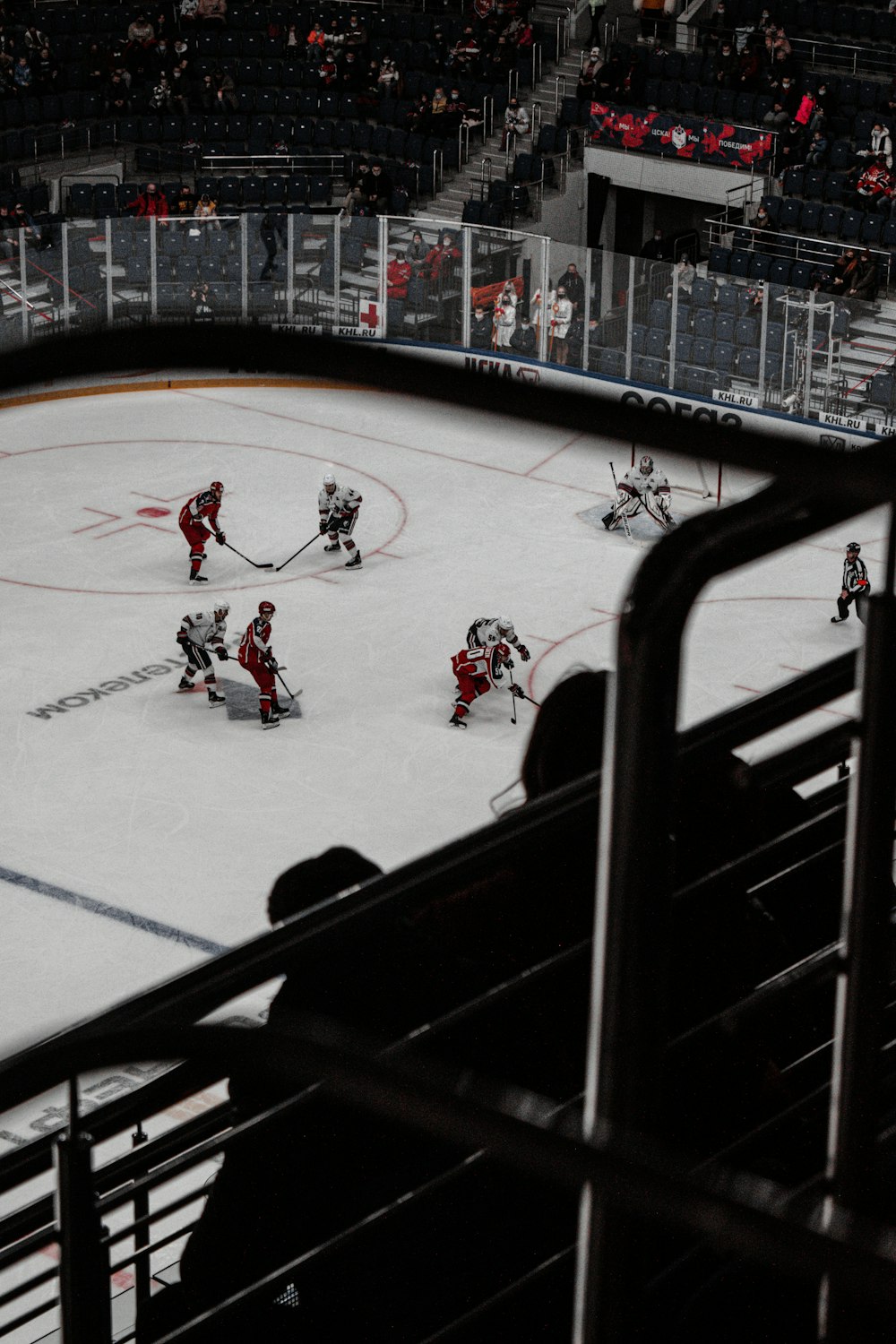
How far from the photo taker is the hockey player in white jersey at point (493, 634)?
49.3 feet

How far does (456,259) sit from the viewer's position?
2252 centimetres

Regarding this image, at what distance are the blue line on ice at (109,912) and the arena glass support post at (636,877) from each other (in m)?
10.2

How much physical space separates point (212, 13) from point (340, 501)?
13633 millimetres

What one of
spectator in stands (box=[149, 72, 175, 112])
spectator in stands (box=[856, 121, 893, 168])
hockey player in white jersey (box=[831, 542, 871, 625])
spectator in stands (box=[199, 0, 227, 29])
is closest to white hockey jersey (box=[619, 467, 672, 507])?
hockey player in white jersey (box=[831, 542, 871, 625])

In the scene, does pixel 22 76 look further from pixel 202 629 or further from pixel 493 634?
pixel 493 634

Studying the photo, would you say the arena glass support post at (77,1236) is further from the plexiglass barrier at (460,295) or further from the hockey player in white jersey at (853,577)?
the plexiglass barrier at (460,295)

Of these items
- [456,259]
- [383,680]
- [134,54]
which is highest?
[134,54]

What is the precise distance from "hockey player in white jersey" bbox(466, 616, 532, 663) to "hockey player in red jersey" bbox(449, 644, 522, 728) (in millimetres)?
50

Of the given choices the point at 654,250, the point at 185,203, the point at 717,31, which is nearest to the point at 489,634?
the point at 654,250

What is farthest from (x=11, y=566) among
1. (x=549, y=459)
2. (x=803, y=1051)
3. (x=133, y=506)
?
(x=803, y=1051)

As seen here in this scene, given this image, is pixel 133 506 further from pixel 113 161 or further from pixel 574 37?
pixel 574 37

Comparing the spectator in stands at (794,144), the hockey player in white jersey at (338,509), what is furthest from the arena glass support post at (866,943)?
the spectator in stands at (794,144)

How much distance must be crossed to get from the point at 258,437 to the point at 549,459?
3280 mm

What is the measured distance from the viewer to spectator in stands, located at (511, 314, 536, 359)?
72.7 ft
